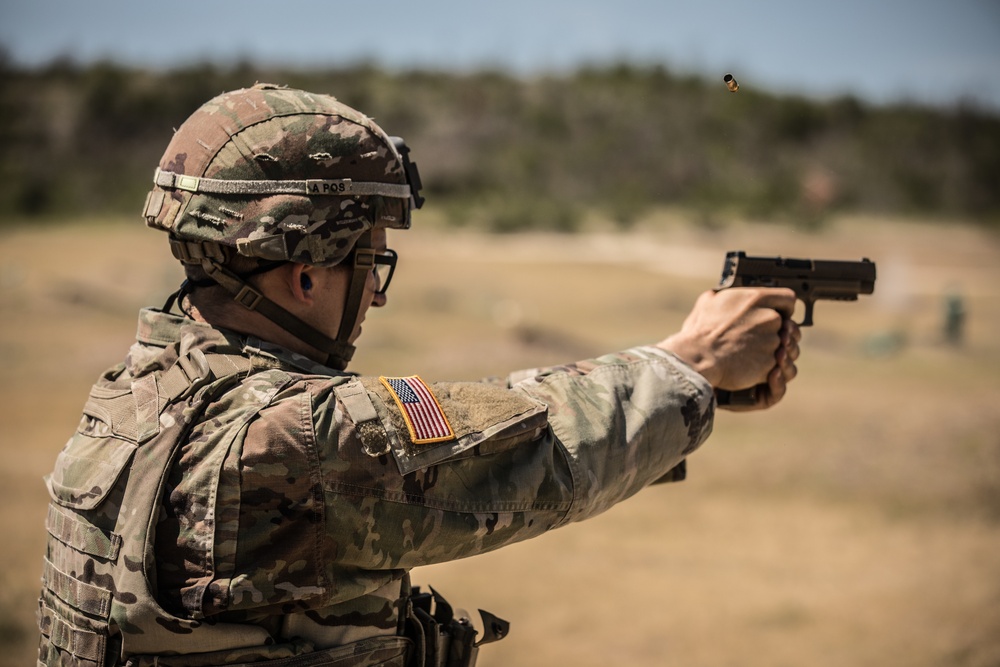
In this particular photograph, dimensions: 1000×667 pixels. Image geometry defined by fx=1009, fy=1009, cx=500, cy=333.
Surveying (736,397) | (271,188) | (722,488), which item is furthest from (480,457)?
(722,488)

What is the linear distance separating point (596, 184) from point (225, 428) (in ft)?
103

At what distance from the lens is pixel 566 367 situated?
233cm

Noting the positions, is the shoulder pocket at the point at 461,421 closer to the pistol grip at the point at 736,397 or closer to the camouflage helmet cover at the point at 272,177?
the camouflage helmet cover at the point at 272,177

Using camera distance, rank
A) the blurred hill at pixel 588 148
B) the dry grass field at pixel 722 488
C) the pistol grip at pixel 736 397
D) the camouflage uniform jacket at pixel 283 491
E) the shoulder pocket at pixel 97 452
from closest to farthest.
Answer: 1. the camouflage uniform jacket at pixel 283 491
2. the shoulder pocket at pixel 97 452
3. the pistol grip at pixel 736 397
4. the dry grass field at pixel 722 488
5. the blurred hill at pixel 588 148

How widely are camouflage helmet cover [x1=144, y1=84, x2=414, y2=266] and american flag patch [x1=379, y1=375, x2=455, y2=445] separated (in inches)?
17.8

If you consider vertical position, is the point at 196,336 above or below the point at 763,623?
above

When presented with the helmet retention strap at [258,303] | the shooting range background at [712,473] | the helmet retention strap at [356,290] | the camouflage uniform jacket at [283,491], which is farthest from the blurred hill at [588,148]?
the camouflage uniform jacket at [283,491]

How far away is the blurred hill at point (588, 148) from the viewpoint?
2900 cm

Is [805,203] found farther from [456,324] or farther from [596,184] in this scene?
[456,324]

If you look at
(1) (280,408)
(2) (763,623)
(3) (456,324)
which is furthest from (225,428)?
(3) (456,324)

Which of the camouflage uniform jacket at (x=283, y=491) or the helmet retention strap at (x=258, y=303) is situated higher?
the helmet retention strap at (x=258, y=303)

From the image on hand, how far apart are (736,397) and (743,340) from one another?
20cm

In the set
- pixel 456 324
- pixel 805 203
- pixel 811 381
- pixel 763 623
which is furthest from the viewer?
pixel 805 203

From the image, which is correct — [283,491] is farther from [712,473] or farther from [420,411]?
[712,473]
